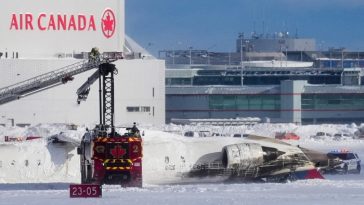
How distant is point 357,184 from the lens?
45375mm

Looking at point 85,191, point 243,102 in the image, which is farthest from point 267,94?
point 85,191

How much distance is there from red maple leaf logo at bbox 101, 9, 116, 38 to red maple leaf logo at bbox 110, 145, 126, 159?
5327 cm

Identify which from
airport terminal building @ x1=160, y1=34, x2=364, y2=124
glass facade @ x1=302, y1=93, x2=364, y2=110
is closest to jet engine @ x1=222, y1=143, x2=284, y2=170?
airport terminal building @ x1=160, y1=34, x2=364, y2=124

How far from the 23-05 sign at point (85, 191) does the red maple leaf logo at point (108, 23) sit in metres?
57.9

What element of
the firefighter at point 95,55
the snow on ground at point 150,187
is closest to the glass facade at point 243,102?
the firefighter at point 95,55

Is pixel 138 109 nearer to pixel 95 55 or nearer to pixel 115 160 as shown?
pixel 95 55

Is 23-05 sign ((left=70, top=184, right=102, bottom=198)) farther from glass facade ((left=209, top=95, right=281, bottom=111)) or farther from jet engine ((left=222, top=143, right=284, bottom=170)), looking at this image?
glass facade ((left=209, top=95, right=281, bottom=111))

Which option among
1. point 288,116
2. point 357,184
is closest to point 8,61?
point 288,116

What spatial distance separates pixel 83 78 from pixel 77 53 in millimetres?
3502

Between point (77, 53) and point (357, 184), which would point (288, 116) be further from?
point (357, 184)

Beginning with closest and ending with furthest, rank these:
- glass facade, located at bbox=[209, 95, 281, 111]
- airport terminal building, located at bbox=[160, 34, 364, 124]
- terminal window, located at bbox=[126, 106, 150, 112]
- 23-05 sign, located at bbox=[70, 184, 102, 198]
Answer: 23-05 sign, located at bbox=[70, 184, 102, 198]
terminal window, located at bbox=[126, 106, 150, 112]
airport terminal building, located at bbox=[160, 34, 364, 124]
glass facade, located at bbox=[209, 95, 281, 111]

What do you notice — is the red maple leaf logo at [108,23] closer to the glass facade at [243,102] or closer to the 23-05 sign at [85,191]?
the glass facade at [243,102]

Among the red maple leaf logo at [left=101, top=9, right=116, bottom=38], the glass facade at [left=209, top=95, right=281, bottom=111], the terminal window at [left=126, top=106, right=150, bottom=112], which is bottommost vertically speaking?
the terminal window at [left=126, top=106, right=150, bottom=112]

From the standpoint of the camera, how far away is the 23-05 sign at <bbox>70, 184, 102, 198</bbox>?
1522 inches
